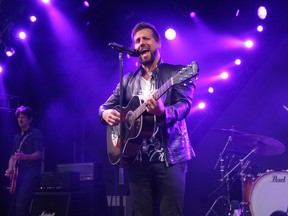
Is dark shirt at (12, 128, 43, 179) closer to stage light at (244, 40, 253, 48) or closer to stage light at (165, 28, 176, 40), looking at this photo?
stage light at (165, 28, 176, 40)

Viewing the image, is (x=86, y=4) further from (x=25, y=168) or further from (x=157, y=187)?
(x=157, y=187)

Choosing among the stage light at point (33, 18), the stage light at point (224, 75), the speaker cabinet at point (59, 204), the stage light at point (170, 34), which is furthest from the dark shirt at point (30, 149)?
the stage light at point (224, 75)

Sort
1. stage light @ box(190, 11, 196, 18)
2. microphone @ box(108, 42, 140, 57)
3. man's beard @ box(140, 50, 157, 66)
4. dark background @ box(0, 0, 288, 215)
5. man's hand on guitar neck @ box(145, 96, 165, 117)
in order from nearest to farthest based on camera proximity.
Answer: man's hand on guitar neck @ box(145, 96, 165, 117), microphone @ box(108, 42, 140, 57), man's beard @ box(140, 50, 157, 66), dark background @ box(0, 0, 288, 215), stage light @ box(190, 11, 196, 18)

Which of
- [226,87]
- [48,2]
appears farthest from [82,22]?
[226,87]

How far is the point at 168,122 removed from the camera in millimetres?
2574

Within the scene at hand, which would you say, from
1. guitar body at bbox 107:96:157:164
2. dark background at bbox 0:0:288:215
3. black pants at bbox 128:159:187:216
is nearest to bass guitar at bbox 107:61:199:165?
guitar body at bbox 107:96:157:164

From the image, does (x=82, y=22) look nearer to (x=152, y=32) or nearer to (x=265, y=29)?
(x=265, y=29)

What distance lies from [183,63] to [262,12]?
156 cm

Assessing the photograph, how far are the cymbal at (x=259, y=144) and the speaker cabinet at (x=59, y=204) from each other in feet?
8.29

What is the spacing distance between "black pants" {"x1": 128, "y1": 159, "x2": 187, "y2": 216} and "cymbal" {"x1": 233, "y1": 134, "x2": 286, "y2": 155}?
2928 millimetres

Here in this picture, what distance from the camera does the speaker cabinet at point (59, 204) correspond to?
5547 millimetres

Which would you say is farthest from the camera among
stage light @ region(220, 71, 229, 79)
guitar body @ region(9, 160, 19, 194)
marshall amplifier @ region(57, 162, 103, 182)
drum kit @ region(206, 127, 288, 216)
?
stage light @ region(220, 71, 229, 79)

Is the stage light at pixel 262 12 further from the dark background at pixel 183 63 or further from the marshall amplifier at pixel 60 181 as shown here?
the marshall amplifier at pixel 60 181

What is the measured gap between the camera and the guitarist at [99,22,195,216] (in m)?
2.49
